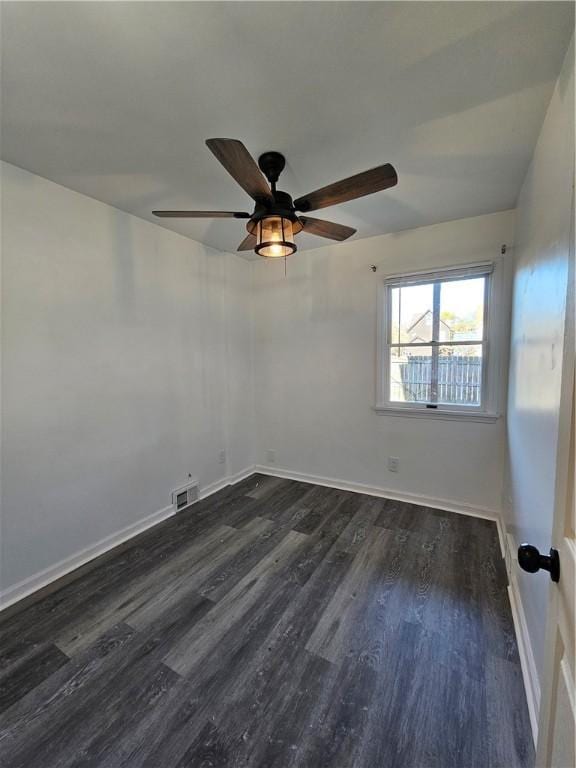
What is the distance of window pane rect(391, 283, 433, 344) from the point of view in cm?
288

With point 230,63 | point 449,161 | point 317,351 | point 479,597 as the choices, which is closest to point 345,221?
point 449,161

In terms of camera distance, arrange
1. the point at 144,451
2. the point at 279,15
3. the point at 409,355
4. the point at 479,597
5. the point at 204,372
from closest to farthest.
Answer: the point at 279,15, the point at 479,597, the point at 144,451, the point at 409,355, the point at 204,372

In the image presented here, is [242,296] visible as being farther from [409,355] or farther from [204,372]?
[409,355]

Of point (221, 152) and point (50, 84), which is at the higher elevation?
point (50, 84)

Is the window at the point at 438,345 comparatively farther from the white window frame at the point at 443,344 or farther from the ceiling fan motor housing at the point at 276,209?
the ceiling fan motor housing at the point at 276,209

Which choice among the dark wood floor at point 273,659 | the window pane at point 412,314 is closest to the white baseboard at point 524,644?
the dark wood floor at point 273,659

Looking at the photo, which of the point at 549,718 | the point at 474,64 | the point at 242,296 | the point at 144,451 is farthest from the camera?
the point at 242,296

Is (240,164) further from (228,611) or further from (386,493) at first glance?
(386,493)

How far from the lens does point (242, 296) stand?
3.64 meters

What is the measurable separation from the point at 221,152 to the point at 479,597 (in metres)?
2.66

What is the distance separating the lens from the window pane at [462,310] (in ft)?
8.79

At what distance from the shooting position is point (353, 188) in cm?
151

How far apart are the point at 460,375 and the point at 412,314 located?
702 millimetres

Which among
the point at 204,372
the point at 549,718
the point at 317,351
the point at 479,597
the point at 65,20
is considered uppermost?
the point at 65,20
